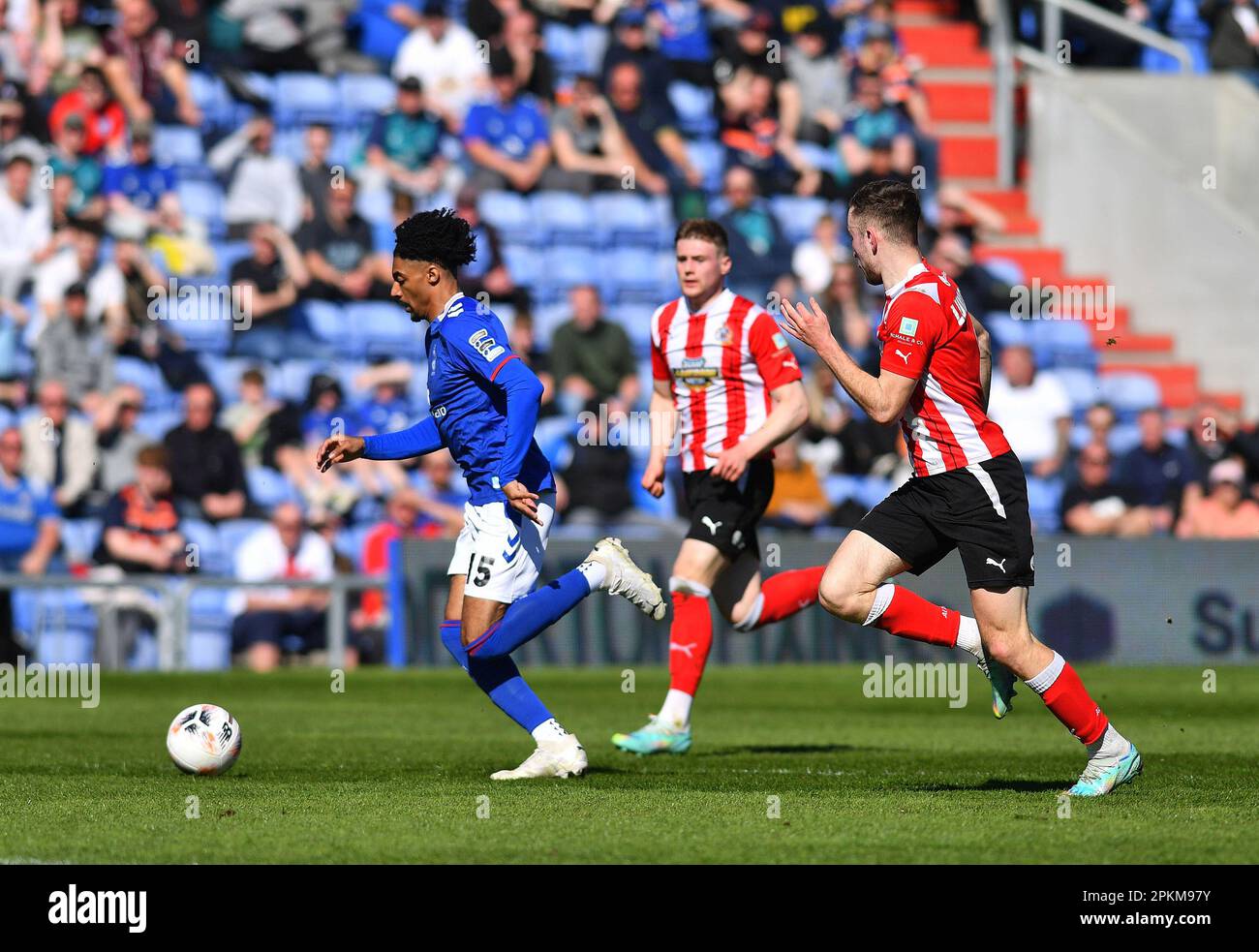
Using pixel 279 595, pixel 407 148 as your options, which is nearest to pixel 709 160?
pixel 407 148

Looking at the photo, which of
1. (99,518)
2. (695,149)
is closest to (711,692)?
(99,518)

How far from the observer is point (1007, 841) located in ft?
21.5

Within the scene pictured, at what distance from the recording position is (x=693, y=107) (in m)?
22.2

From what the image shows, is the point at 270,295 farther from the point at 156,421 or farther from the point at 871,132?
the point at 871,132

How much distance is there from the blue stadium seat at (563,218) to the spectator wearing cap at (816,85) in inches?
109

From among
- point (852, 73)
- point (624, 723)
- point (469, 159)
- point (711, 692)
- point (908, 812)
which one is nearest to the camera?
point (908, 812)

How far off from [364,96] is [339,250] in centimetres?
243

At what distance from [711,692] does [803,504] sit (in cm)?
404

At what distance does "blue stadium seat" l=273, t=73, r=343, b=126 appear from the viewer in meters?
20.8

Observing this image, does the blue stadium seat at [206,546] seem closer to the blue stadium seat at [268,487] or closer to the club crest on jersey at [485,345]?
the blue stadium seat at [268,487]

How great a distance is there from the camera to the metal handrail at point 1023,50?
2292cm

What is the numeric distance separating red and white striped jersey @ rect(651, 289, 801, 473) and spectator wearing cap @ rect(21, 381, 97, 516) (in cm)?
807

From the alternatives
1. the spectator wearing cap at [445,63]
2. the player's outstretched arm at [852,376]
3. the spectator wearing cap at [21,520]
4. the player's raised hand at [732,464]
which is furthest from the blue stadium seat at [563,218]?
the player's outstretched arm at [852,376]
